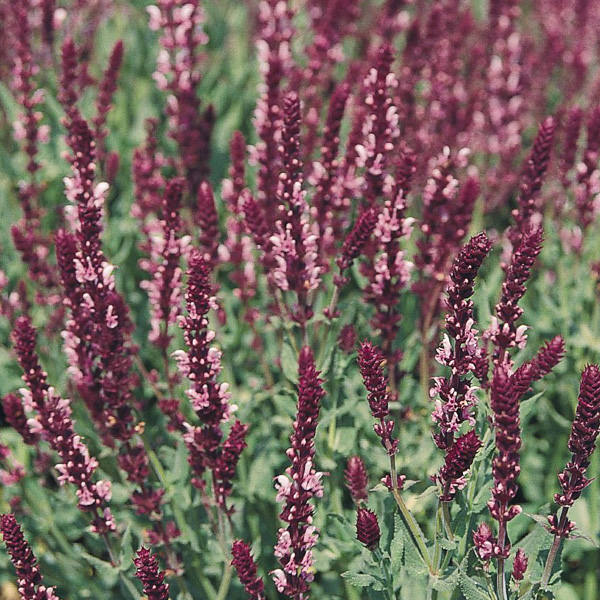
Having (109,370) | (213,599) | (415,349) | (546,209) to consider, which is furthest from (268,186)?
(546,209)

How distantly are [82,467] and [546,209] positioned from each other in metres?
3.65

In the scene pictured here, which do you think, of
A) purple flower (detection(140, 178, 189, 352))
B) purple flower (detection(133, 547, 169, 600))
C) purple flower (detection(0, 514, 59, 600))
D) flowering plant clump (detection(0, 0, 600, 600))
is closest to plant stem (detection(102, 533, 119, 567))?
flowering plant clump (detection(0, 0, 600, 600))

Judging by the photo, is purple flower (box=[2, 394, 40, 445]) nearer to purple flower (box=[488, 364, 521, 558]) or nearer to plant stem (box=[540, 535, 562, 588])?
purple flower (box=[488, 364, 521, 558])

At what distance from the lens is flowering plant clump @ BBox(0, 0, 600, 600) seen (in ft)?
7.70

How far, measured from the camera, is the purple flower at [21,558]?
2150mm

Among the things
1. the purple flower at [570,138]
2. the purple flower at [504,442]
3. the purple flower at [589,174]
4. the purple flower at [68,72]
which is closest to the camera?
the purple flower at [504,442]

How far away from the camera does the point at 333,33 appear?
14.9 feet

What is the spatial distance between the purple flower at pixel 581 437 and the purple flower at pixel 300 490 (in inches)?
28.0

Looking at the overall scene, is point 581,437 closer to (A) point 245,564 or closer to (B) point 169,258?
(A) point 245,564

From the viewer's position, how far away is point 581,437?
2.12 meters

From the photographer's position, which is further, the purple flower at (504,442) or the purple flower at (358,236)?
the purple flower at (358,236)

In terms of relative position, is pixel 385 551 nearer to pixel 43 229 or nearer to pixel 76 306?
pixel 76 306

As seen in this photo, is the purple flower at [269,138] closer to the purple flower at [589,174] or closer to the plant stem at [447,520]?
the purple flower at [589,174]

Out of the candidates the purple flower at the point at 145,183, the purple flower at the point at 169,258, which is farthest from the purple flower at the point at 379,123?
the purple flower at the point at 145,183
